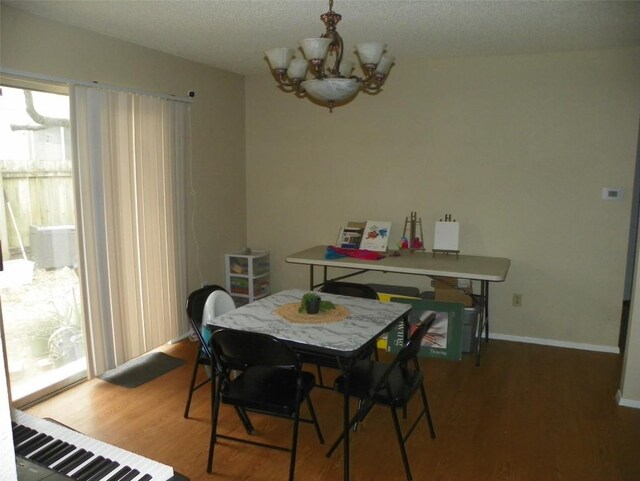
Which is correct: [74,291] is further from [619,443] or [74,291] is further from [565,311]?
[565,311]

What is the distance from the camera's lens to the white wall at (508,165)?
385 centimetres

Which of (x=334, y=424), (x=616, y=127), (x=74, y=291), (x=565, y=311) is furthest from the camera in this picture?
(x=565, y=311)

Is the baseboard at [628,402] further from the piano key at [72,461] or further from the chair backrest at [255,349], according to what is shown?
the piano key at [72,461]

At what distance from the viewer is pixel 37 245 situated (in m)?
3.16

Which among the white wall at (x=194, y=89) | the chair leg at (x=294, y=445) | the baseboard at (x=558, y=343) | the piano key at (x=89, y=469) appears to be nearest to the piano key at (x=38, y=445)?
the piano key at (x=89, y=469)

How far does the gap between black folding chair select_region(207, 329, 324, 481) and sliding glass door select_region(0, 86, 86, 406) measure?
1460mm

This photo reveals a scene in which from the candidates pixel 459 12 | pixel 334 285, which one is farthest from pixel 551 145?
pixel 334 285

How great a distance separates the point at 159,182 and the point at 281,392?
2.13m

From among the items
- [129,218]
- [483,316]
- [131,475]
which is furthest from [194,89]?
[131,475]

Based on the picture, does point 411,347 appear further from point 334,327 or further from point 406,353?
point 334,327

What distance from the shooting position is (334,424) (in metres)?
2.92

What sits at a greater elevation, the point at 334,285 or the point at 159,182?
the point at 159,182

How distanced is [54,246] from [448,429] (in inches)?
108

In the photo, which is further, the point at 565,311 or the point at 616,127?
the point at 565,311
